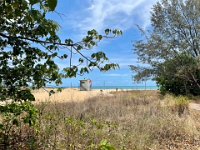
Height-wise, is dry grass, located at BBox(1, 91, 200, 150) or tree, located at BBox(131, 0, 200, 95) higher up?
tree, located at BBox(131, 0, 200, 95)

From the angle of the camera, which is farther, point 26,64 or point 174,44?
point 174,44

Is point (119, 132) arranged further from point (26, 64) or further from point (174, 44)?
point (174, 44)

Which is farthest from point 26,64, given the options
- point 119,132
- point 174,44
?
point 174,44

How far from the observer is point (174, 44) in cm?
2558

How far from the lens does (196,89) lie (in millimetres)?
28016

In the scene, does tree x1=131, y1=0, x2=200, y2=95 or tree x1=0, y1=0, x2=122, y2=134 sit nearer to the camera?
tree x1=0, y1=0, x2=122, y2=134

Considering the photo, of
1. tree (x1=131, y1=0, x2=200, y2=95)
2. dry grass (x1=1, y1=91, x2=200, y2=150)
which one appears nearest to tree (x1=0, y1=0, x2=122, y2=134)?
dry grass (x1=1, y1=91, x2=200, y2=150)

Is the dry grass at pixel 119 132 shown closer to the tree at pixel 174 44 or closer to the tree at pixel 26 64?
the tree at pixel 26 64

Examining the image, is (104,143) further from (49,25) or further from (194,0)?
(194,0)

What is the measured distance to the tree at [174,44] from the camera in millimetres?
25344

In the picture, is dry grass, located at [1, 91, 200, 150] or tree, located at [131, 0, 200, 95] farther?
tree, located at [131, 0, 200, 95]

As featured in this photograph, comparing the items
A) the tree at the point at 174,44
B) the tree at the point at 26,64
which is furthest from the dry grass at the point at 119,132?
the tree at the point at 174,44

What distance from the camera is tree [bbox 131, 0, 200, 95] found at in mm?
25344

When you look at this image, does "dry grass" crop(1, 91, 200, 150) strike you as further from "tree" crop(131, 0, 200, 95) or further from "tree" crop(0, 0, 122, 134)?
"tree" crop(131, 0, 200, 95)
